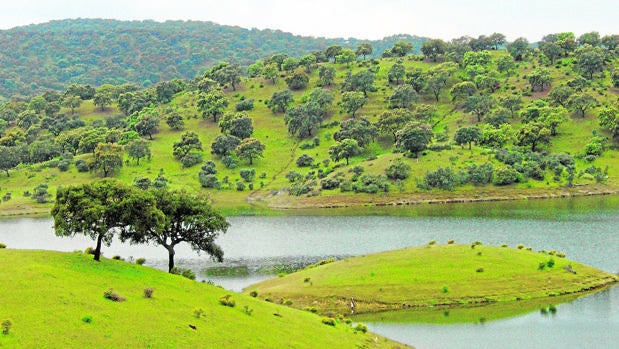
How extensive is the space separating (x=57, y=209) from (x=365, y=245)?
195ft

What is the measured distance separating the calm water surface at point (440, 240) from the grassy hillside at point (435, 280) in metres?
4.71

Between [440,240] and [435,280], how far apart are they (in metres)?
36.0

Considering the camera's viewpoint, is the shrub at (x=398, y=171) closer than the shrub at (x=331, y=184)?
Yes

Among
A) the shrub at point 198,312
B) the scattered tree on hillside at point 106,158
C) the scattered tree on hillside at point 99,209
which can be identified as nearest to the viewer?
the shrub at point 198,312

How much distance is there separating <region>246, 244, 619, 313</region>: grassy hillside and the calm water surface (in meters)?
4.71

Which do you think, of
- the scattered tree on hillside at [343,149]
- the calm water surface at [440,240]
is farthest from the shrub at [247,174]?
the calm water surface at [440,240]

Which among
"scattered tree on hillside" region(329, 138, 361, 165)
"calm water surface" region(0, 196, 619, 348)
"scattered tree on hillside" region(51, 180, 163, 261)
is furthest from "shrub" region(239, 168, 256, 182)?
"scattered tree on hillside" region(51, 180, 163, 261)

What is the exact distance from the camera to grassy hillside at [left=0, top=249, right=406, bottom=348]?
115 feet

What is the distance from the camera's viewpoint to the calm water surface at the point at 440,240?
54750 millimetres

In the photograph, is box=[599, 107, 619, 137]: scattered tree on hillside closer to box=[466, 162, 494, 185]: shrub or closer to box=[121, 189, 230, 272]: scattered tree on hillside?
box=[466, 162, 494, 185]: shrub

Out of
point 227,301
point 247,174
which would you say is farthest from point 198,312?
point 247,174

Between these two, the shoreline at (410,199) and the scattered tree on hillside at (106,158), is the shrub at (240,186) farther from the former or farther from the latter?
the scattered tree on hillside at (106,158)

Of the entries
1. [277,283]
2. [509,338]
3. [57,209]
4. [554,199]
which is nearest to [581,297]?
[509,338]

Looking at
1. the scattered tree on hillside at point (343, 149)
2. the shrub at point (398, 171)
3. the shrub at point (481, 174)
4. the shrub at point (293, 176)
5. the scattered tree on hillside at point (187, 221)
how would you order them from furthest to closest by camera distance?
the scattered tree on hillside at point (343, 149) < the shrub at point (293, 176) < the shrub at point (398, 171) < the shrub at point (481, 174) < the scattered tree on hillside at point (187, 221)
